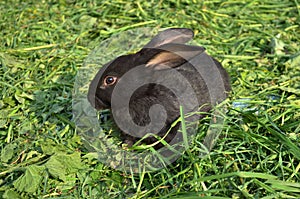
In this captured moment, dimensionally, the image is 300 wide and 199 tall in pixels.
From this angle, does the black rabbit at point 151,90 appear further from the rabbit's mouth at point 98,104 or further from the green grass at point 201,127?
the green grass at point 201,127

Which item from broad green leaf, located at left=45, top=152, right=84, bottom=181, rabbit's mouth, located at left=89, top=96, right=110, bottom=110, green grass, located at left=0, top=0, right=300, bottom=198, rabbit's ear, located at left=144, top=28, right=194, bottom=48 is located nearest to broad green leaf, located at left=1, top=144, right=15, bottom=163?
green grass, located at left=0, top=0, right=300, bottom=198

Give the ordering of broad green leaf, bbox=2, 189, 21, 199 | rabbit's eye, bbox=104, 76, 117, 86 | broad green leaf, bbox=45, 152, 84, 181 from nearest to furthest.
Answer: broad green leaf, bbox=2, 189, 21, 199 < broad green leaf, bbox=45, 152, 84, 181 < rabbit's eye, bbox=104, 76, 117, 86

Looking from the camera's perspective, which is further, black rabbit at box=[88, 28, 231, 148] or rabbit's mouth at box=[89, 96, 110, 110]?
rabbit's mouth at box=[89, 96, 110, 110]

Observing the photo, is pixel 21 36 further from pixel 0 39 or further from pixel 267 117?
pixel 267 117

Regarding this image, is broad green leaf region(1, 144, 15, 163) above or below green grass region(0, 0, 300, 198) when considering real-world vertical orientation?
below

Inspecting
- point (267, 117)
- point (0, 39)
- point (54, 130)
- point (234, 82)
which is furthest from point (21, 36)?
point (267, 117)

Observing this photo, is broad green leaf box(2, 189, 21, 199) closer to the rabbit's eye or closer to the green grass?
the green grass
